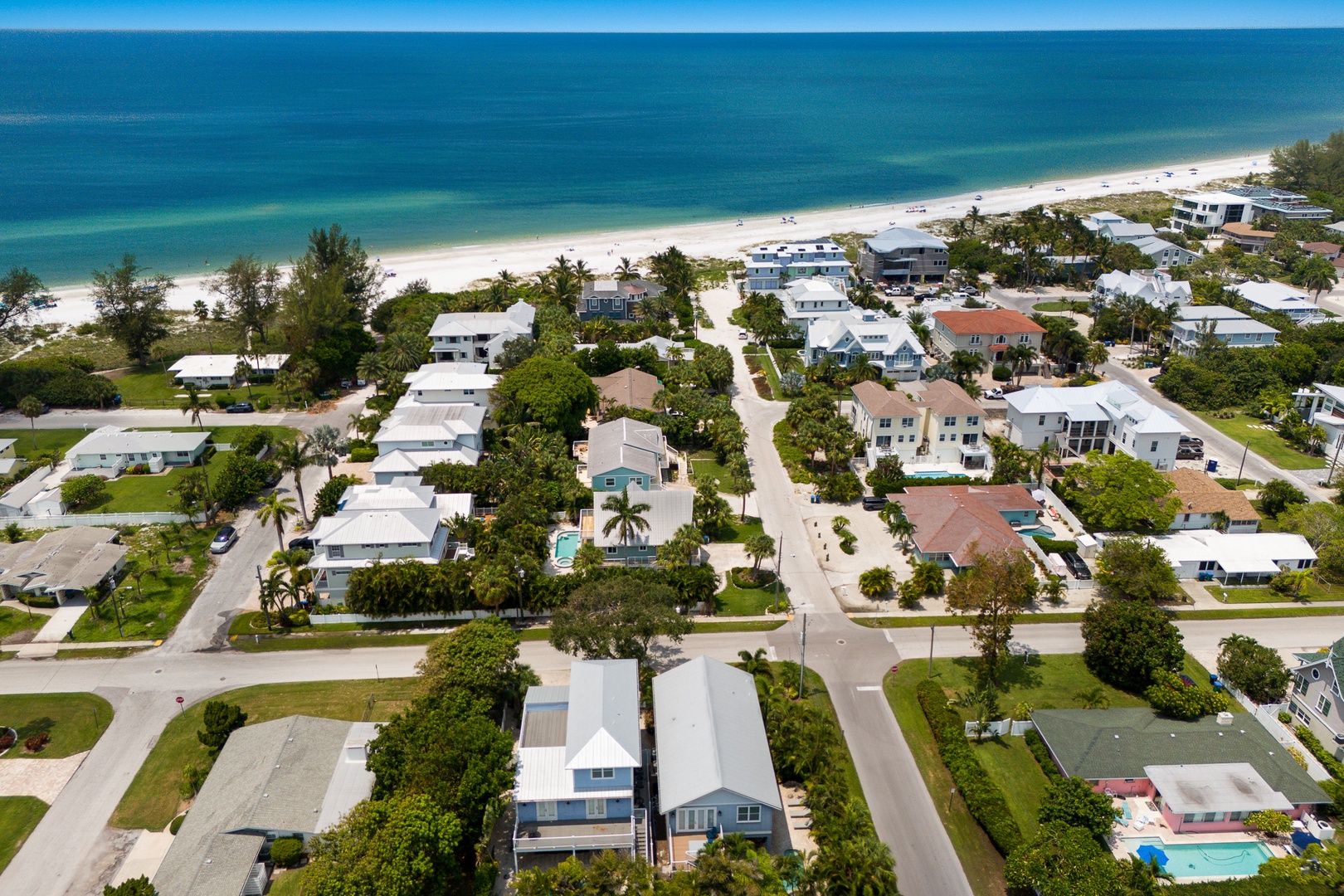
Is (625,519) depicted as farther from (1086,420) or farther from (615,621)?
(1086,420)

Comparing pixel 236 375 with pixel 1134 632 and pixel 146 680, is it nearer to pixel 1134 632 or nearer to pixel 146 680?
pixel 146 680

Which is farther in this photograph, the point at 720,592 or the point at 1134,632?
the point at 720,592

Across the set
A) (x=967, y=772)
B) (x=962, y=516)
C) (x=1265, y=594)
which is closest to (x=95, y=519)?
(x=967, y=772)

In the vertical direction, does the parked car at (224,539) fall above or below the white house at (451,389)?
below

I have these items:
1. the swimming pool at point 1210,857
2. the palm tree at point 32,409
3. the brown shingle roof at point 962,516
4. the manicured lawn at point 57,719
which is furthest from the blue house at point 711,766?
the palm tree at point 32,409

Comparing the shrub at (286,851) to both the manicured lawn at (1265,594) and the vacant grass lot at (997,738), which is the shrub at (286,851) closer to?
the vacant grass lot at (997,738)

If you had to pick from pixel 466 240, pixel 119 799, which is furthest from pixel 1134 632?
pixel 466 240
